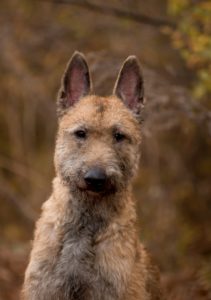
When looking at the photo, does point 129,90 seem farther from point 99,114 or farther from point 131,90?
point 99,114

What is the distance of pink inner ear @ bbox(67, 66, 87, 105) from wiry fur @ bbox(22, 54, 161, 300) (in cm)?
20

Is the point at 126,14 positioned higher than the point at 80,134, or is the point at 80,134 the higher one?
the point at 126,14

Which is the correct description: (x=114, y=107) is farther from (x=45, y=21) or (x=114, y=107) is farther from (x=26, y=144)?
(x=26, y=144)

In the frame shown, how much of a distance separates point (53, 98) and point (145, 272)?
25.8 ft

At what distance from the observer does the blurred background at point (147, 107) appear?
9422mm

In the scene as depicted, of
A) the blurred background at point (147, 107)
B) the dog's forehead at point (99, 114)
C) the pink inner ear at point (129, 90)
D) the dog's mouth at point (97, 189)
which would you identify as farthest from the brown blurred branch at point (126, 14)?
the dog's mouth at point (97, 189)

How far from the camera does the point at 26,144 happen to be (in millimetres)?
16531

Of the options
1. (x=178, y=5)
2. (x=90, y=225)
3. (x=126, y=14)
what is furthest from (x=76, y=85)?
(x=126, y=14)

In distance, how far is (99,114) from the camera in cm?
724

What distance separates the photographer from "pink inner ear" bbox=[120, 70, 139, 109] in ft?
25.2

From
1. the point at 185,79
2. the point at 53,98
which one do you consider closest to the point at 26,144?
the point at 53,98

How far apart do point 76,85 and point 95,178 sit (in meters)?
1.29

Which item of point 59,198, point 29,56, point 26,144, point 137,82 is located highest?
point 29,56

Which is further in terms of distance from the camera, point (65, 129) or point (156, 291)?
point (156, 291)
